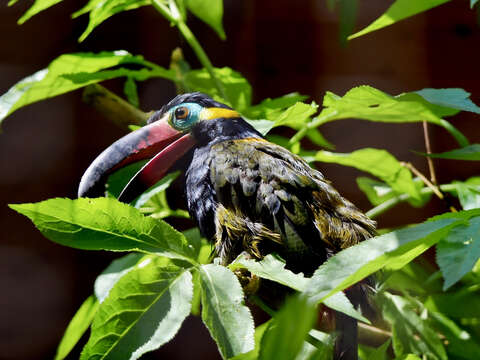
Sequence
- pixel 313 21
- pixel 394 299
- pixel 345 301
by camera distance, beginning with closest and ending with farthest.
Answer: pixel 345 301
pixel 394 299
pixel 313 21

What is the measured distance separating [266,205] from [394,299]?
193 millimetres

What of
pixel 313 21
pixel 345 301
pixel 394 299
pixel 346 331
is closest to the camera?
pixel 345 301

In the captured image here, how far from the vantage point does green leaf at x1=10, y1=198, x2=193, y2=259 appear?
1.33 feet

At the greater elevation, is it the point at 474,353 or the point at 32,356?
the point at 474,353

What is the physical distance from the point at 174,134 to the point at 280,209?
18cm

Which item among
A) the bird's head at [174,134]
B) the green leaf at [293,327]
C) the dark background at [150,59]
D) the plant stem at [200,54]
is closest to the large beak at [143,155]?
the bird's head at [174,134]

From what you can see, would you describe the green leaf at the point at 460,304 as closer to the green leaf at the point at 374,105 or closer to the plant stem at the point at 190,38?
the green leaf at the point at 374,105

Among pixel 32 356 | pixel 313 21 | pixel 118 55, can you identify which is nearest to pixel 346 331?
pixel 118 55

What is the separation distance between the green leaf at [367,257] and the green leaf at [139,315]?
11 cm

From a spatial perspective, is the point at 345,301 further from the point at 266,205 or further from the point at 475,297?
the point at 475,297

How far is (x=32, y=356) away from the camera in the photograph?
153 centimetres

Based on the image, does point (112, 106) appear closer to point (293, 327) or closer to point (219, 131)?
point (219, 131)

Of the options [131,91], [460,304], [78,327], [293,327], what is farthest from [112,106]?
[293,327]

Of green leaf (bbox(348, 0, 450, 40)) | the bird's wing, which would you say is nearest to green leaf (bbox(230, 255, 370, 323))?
the bird's wing
